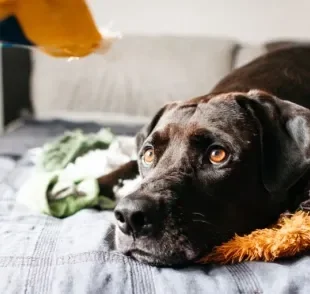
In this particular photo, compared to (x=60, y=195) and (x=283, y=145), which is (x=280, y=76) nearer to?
(x=283, y=145)

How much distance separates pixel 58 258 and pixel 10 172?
3.38 ft

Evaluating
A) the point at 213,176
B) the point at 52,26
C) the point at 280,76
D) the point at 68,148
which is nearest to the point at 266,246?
the point at 213,176

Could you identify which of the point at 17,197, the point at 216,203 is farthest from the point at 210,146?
the point at 17,197

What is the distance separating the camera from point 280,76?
6.22 feet

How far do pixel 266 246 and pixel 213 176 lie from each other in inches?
8.6

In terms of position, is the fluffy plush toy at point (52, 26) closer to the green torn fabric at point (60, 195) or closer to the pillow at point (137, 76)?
the green torn fabric at point (60, 195)

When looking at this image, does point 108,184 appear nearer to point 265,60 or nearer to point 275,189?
point 275,189

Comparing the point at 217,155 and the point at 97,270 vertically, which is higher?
the point at 217,155

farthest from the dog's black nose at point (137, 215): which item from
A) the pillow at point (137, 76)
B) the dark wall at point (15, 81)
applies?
the dark wall at point (15, 81)

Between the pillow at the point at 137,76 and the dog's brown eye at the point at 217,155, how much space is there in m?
2.14

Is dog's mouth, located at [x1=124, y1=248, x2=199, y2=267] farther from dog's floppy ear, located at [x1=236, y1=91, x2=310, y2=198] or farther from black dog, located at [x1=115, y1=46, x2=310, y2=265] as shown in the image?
dog's floppy ear, located at [x1=236, y1=91, x2=310, y2=198]

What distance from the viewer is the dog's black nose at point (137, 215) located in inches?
47.3

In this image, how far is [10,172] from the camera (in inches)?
86.6

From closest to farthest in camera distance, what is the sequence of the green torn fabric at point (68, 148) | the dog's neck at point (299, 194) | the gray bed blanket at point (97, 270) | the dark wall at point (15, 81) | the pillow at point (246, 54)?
1. the gray bed blanket at point (97, 270)
2. the dog's neck at point (299, 194)
3. the green torn fabric at point (68, 148)
4. the pillow at point (246, 54)
5. the dark wall at point (15, 81)
